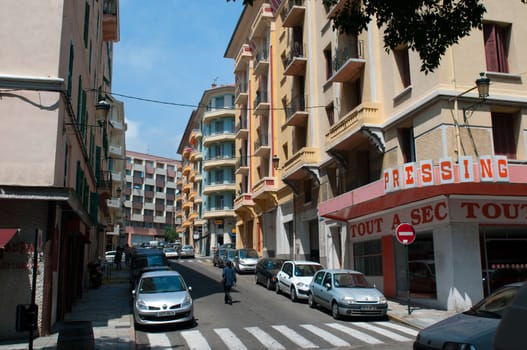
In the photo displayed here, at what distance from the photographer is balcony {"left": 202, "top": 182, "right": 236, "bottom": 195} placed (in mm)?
60312

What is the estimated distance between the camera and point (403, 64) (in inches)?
820

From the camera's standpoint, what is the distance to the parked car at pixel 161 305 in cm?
1415

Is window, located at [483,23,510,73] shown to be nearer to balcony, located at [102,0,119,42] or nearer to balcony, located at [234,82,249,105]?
balcony, located at [102,0,119,42]

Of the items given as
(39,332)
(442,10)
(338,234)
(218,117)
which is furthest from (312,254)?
(218,117)

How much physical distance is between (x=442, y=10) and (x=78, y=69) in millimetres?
13075

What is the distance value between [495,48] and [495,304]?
550 inches

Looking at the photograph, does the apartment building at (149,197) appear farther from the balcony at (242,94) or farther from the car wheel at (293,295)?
the car wheel at (293,295)

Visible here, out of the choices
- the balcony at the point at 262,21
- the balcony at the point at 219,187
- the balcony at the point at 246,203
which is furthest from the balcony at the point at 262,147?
the balcony at the point at 219,187

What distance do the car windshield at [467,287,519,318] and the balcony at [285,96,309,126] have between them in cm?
2311

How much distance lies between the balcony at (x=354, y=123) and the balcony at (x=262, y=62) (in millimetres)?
16333

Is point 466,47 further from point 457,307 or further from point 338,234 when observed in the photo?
point 338,234

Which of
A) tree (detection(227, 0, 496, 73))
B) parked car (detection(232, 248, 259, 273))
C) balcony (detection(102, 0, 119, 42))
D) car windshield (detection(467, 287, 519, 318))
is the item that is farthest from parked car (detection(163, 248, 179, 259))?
car windshield (detection(467, 287, 519, 318))

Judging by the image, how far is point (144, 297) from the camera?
14789mm

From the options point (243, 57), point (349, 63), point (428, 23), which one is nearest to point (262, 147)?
point (243, 57)
